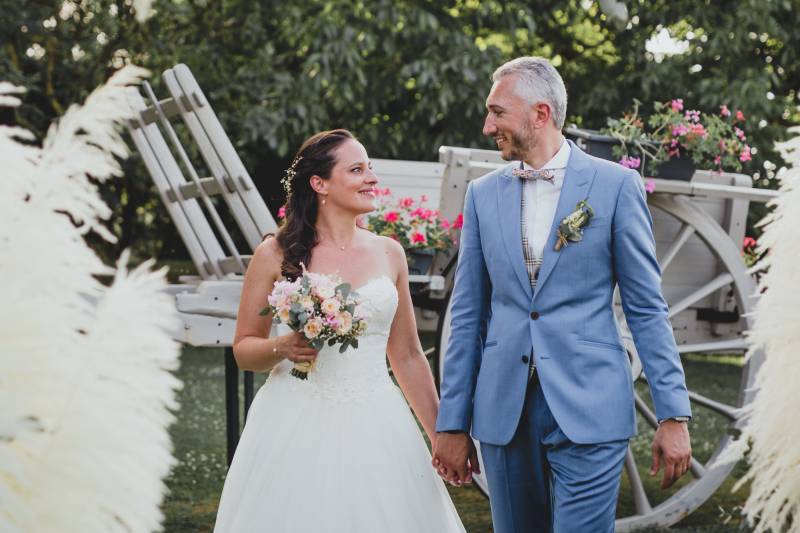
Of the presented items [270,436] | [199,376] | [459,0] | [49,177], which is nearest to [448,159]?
[270,436]

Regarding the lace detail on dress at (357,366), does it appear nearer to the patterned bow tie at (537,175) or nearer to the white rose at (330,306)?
the white rose at (330,306)

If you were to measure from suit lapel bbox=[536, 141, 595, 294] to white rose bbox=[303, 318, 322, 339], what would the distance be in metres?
0.62

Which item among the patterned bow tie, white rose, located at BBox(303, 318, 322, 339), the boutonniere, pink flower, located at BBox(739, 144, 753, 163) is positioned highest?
the patterned bow tie

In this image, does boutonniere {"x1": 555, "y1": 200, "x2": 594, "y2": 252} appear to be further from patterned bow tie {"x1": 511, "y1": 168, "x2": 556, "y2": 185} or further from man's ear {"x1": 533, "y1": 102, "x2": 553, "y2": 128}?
man's ear {"x1": 533, "y1": 102, "x2": 553, "y2": 128}

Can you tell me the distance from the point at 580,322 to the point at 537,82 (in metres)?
0.68

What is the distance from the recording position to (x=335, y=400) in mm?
3529

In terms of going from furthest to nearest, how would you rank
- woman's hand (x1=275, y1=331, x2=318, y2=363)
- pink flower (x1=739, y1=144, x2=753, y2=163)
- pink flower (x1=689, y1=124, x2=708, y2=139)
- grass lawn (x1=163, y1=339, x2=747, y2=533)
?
1. grass lawn (x1=163, y1=339, x2=747, y2=533)
2. pink flower (x1=739, y1=144, x2=753, y2=163)
3. pink flower (x1=689, y1=124, x2=708, y2=139)
4. woman's hand (x1=275, y1=331, x2=318, y2=363)

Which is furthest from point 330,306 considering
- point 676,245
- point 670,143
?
point 676,245

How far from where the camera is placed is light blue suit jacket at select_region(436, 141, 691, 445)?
2926 millimetres

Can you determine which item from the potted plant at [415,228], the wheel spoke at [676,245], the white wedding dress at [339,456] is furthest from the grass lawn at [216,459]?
the potted plant at [415,228]

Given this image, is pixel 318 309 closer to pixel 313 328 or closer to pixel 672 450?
pixel 313 328

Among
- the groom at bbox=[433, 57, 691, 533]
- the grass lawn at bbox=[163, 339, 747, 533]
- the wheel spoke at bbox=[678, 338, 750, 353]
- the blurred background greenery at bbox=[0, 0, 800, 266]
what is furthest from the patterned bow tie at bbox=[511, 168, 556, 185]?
the blurred background greenery at bbox=[0, 0, 800, 266]

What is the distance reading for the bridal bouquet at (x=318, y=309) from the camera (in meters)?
3.07

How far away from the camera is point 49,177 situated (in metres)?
1.07
